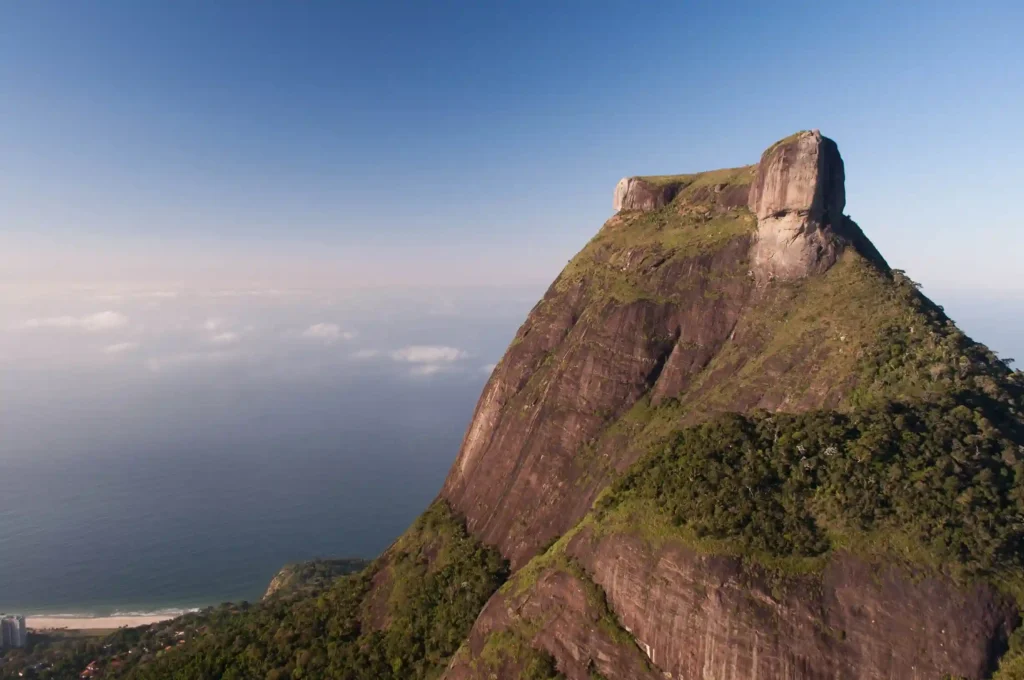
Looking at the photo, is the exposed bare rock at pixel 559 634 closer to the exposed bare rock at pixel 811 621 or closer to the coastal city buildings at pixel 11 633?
the exposed bare rock at pixel 811 621

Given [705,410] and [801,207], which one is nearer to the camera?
[705,410]

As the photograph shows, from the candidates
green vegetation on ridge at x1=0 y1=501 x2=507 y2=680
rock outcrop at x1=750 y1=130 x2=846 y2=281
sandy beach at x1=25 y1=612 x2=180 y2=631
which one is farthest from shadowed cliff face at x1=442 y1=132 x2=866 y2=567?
sandy beach at x1=25 y1=612 x2=180 y2=631

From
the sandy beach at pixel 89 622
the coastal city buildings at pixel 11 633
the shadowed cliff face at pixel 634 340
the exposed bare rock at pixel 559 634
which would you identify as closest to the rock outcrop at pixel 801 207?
the shadowed cliff face at pixel 634 340

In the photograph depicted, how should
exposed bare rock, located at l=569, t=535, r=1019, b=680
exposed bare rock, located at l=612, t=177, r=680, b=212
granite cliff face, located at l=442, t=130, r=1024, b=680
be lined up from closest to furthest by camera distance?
exposed bare rock, located at l=569, t=535, r=1019, b=680 < granite cliff face, located at l=442, t=130, r=1024, b=680 < exposed bare rock, located at l=612, t=177, r=680, b=212

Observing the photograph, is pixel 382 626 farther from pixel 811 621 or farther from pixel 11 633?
pixel 11 633

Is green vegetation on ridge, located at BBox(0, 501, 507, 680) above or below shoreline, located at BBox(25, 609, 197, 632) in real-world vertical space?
above

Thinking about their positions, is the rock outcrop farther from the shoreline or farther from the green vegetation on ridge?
the shoreline

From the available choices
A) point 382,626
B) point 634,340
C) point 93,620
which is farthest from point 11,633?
point 634,340

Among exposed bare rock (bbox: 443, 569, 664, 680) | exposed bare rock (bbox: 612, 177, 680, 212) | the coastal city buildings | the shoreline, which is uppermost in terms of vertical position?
exposed bare rock (bbox: 612, 177, 680, 212)
